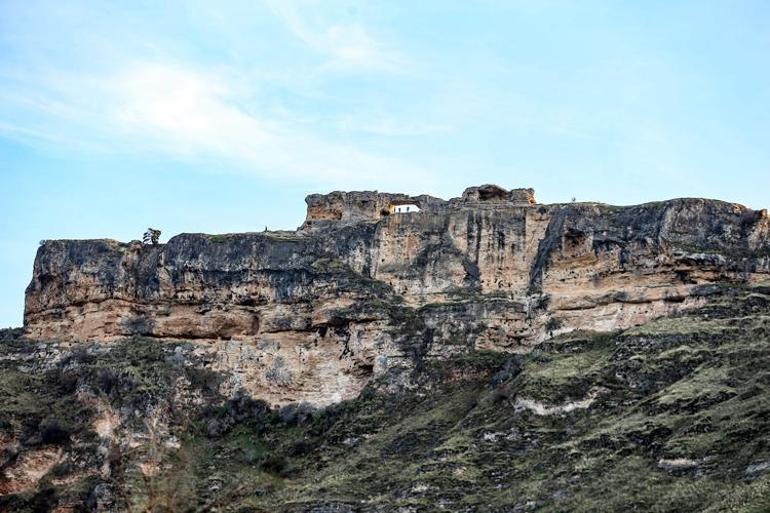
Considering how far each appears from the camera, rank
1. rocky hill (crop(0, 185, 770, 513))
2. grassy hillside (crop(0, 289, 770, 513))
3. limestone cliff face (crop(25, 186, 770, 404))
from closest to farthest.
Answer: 1. grassy hillside (crop(0, 289, 770, 513))
2. rocky hill (crop(0, 185, 770, 513))
3. limestone cliff face (crop(25, 186, 770, 404))

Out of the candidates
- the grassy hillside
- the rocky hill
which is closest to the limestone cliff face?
the rocky hill

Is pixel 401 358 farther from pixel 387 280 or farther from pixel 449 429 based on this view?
pixel 449 429

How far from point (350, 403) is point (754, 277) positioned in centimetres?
2159

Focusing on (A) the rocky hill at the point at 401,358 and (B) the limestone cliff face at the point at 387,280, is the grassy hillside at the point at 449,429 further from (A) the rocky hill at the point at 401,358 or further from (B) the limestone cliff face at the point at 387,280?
(B) the limestone cliff face at the point at 387,280

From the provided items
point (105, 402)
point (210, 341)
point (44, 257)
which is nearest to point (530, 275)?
point (210, 341)

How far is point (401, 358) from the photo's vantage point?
75875 millimetres

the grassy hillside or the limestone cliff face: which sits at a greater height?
the limestone cliff face

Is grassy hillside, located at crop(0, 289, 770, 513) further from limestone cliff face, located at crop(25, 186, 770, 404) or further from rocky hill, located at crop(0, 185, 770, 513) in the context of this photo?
limestone cliff face, located at crop(25, 186, 770, 404)

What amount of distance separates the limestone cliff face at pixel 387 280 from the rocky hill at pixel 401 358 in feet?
0.40

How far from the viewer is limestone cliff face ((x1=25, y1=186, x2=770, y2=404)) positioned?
246ft

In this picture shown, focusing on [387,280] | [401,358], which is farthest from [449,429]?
[387,280]

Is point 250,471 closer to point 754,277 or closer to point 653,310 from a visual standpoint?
point 653,310

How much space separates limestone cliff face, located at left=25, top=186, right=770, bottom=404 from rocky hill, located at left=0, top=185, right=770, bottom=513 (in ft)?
0.40

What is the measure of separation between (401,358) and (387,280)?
6.30 meters
